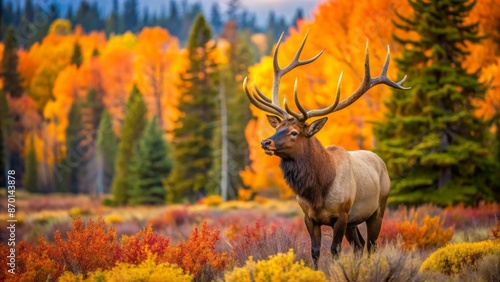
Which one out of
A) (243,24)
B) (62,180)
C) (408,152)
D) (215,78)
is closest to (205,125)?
(215,78)

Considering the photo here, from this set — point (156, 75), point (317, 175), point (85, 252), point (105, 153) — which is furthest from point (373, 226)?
point (156, 75)

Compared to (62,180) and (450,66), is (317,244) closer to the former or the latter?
(450,66)

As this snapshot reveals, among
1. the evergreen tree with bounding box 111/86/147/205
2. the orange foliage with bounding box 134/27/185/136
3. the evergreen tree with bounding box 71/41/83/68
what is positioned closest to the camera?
the evergreen tree with bounding box 111/86/147/205

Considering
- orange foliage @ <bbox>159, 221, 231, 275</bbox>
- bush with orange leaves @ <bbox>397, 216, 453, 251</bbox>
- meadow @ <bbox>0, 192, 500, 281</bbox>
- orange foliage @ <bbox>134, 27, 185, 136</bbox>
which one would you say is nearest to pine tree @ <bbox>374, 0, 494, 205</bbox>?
bush with orange leaves @ <bbox>397, 216, 453, 251</bbox>

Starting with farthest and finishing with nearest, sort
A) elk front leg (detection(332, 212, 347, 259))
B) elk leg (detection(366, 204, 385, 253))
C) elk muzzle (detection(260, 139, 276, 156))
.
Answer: elk leg (detection(366, 204, 385, 253)) < elk front leg (detection(332, 212, 347, 259)) < elk muzzle (detection(260, 139, 276, 156))

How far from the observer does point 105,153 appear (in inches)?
1729

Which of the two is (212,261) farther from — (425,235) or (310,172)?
(425,235)

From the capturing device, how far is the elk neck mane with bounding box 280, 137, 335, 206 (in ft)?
21.4

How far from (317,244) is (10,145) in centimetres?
4878

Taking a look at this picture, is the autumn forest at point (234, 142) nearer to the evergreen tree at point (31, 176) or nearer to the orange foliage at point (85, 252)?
the orange foliage at point (85, 252)

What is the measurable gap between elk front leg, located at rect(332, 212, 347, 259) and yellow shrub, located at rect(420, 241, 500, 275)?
3.02ft

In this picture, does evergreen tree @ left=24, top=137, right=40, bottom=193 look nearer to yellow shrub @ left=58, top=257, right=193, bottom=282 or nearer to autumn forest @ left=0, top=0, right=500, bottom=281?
autumn forest @ left=0, top=0, right=500, bottom=281

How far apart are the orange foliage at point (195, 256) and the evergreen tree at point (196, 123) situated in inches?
928

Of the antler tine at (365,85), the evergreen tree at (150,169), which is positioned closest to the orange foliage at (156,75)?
the evergreen tree at (150,169)
